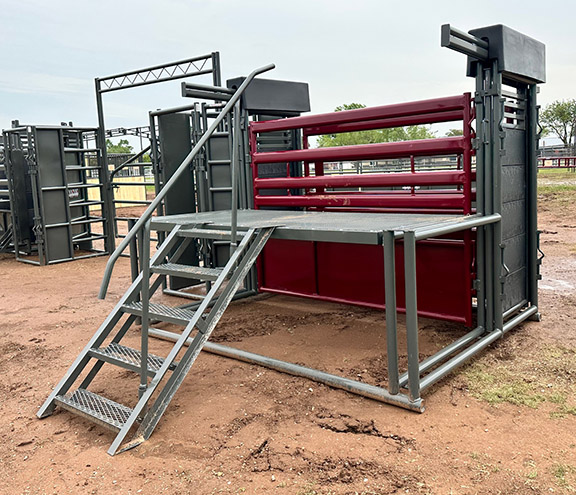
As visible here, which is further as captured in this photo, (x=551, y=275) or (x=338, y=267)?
(x=551, y=275)

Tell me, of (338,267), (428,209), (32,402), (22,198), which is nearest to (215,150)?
(338,267)

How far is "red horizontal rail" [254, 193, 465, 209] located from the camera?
4.89 meters

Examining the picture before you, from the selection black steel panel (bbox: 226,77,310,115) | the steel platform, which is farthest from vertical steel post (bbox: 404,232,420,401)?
black steel panel (bbox: 226,77,310,115)

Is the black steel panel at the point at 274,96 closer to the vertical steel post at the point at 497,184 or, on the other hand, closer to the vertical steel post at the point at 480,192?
the vertical steel post at the point at 480,192

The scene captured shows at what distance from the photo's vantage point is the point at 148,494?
2703 mm

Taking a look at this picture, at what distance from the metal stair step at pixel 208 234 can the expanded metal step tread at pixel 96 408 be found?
1.31m

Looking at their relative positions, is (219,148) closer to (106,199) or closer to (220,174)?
(220,174)

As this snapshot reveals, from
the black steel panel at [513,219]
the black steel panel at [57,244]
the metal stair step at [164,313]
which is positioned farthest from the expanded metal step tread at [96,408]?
the black steel panel at [57,244]

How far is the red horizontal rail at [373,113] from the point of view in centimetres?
468

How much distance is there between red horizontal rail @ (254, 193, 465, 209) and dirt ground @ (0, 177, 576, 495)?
3.64 feet

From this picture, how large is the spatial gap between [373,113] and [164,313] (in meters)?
2.62

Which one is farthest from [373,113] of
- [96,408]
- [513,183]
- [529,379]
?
[96,408]

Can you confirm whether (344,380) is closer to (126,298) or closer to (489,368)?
(489,368)

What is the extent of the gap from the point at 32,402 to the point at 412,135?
4242cm
